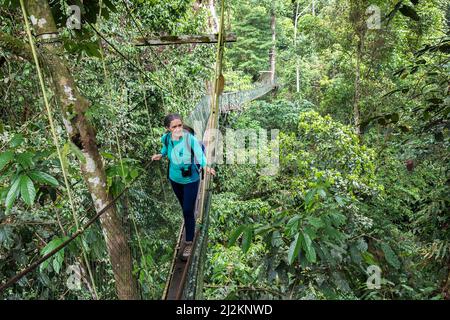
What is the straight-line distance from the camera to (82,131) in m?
1.25

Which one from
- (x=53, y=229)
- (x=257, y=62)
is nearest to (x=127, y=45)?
(x=53, y=229)

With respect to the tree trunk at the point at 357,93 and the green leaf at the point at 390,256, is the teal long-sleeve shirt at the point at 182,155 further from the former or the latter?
the tree trunk at the point at 357,93

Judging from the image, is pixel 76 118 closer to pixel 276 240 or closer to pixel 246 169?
pixel 276 240

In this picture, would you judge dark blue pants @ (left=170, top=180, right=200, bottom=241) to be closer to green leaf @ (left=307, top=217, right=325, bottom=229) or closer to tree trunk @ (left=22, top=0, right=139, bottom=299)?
tree trunk @ (left=22, top=0, right=139, bottom=299)

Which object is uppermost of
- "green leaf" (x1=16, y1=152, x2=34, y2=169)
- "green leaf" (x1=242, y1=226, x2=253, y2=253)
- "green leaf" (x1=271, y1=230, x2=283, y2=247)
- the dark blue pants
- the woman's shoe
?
"green leaf" (x1=16, y1=152, x2=34, y2=169)

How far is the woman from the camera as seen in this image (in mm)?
1815

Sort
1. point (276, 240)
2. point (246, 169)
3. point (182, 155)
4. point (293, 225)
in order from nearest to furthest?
point (293, 225)
point (276, 240)
point (182, 155)
point (246, 169)

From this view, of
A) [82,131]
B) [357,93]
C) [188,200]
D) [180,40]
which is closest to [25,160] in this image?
[82,131]

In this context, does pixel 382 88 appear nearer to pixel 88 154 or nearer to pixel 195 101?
pixel 195 101

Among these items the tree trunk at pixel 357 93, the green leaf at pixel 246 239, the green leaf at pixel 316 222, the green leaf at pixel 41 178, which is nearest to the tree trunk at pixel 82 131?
the green leaf at pixel 41 178

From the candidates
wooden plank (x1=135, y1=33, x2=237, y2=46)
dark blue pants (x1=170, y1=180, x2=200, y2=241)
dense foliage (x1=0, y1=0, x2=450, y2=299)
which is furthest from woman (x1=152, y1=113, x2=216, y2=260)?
wooden plank (x1=135, y1=33, x2=237, y2=46)

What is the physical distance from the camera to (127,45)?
10.7 ft

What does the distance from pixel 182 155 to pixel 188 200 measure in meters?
0.25

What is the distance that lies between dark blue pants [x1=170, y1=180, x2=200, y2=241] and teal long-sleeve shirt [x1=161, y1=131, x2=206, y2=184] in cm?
3
